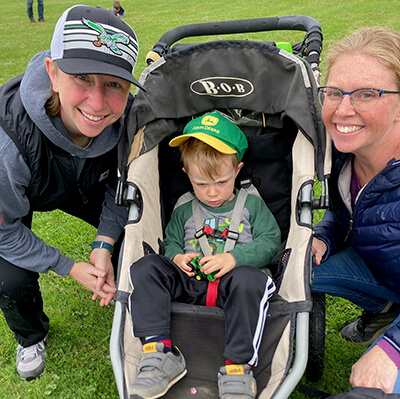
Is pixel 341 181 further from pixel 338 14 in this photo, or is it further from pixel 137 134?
pixel 338 14

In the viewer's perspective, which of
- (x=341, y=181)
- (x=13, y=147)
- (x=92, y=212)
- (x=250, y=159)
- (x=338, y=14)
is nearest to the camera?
(x=13, y=147)

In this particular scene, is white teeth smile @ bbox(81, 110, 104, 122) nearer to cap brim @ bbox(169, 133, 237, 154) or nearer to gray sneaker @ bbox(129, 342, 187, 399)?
cap brim @ bbox(169, 133, 237, 154)

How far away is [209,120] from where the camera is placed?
243 cm

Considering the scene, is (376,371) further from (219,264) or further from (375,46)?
(375,46)

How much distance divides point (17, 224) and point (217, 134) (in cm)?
108

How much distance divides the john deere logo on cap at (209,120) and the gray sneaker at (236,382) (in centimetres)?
121

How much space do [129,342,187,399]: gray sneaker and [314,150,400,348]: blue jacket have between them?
32.6 inches

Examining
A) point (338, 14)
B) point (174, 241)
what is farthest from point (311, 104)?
point (338, 14)

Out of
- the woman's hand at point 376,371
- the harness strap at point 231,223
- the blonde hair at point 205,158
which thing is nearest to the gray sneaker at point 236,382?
the woman's hand at point 376,371

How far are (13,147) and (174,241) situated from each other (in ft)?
3.11

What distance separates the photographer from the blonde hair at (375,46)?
1.78 meters

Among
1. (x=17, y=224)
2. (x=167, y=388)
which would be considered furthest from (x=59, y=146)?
(x=167, y=388)

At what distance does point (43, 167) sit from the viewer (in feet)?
7.34

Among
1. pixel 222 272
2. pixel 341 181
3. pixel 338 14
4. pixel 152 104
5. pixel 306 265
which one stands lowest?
pixel 338 14
